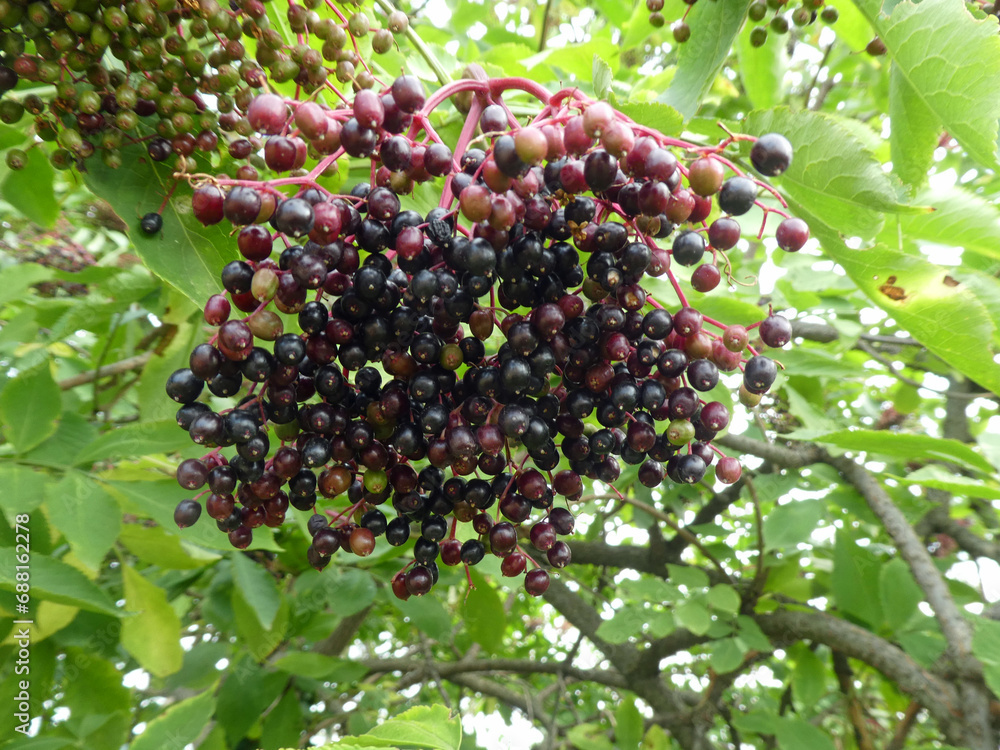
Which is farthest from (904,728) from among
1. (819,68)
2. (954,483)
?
(819,68)

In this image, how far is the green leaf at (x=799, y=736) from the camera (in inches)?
81.7

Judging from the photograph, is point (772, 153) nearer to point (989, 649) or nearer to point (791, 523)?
point (989, 649)

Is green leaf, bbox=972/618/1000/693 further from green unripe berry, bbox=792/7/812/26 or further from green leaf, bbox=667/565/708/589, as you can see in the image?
green unripe berry, bbox=792/7/812/26

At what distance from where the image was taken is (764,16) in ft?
5.71

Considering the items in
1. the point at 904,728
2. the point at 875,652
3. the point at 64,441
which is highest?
the point at 875,652

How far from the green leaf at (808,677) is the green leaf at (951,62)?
1985 mm

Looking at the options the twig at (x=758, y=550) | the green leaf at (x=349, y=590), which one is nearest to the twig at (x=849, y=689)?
the twig at (x=758, y=550)

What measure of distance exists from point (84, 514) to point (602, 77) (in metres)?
1.43

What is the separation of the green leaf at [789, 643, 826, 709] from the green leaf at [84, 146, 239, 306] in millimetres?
2417

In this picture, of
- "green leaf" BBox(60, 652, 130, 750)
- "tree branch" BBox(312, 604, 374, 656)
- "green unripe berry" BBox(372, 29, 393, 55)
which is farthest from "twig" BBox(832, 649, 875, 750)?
"green unripe berry" BBox(372, 29, 393, 55)

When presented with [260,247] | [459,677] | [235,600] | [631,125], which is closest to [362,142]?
[260,247]

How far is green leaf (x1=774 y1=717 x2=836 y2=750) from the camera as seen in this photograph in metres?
2.07

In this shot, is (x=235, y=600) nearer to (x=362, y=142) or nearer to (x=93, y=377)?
(x=93, y=377)

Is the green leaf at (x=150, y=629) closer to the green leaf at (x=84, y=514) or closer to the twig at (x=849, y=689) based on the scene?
the green leaf at (x=84, y=514)
